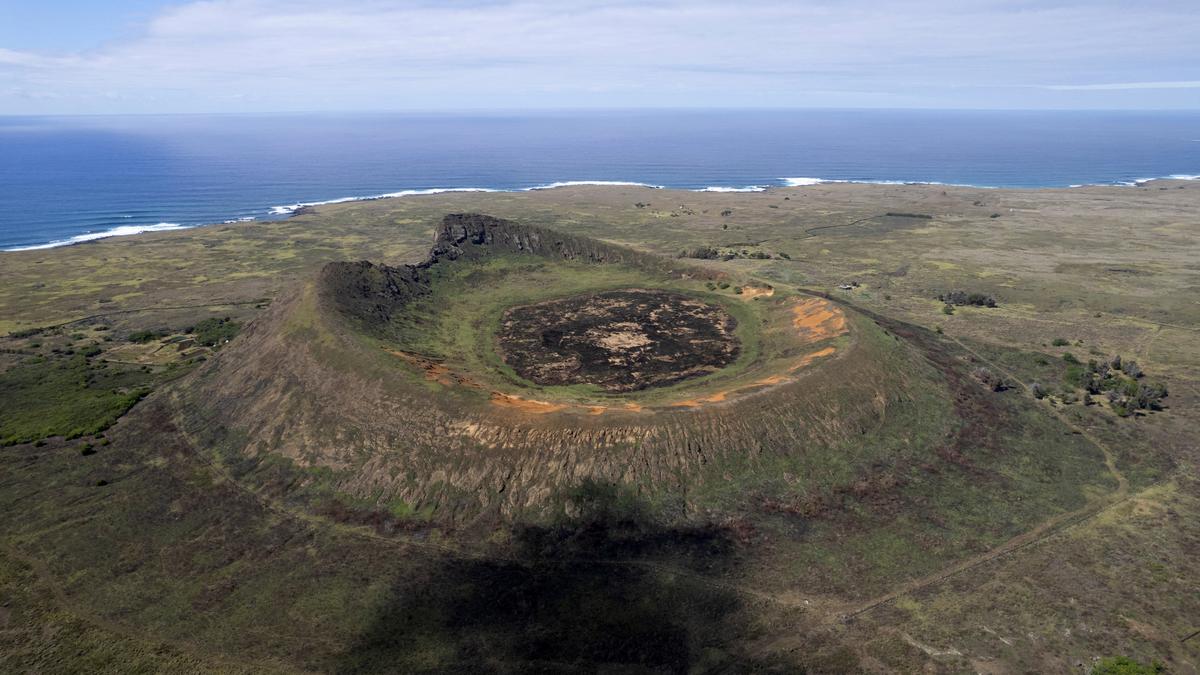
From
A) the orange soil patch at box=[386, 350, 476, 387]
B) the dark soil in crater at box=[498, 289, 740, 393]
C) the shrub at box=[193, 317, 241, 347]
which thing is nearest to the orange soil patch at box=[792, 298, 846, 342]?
the dark soil in crater at box=[498, 289, 740, 393]

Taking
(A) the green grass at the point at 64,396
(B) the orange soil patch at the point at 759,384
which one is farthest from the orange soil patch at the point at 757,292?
(A) the green grass at the point at 64,396

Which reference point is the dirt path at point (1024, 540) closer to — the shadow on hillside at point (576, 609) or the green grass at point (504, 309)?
the shadow on hillside at point (576, 609)

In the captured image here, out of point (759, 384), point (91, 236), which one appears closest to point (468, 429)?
point (759, 384)

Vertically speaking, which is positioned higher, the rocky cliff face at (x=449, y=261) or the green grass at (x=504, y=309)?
the rocky cliff face at (x=449, y=261)

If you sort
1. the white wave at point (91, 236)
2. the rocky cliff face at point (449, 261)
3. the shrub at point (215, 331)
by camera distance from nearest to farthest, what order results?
1. the rocky cliff face at point (449, 261)
2. the shrub at point (215, 331)
3. the white wave at point (91, 236)

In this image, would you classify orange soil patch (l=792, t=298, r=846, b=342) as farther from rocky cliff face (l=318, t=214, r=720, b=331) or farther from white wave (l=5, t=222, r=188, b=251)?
white wave (l=5, t=222, r=188, b=251)

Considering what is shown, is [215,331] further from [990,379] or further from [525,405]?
[990,379]
